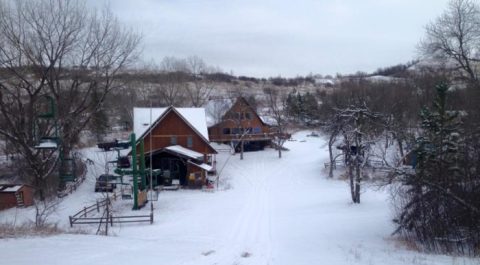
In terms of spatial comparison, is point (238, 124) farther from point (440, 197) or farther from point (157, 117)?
point (440, 197)

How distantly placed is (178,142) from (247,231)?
21703 mm

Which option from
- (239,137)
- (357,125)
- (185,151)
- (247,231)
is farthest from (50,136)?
(239,137)

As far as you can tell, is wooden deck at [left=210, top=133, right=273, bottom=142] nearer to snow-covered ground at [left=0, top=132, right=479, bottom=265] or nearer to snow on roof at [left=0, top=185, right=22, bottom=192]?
snow-covered ground at [left=0, top=132, right=479, bottom=265]

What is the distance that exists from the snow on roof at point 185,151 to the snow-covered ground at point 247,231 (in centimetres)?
342

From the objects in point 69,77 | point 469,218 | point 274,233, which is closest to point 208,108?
point 69,77

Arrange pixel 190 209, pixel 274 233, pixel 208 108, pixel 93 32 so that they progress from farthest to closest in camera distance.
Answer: pixel 208 108
pixel 93 32
pixel 190 209
pixel 274 233

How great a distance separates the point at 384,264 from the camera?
35.8 ft

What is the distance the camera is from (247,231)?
18328 mm

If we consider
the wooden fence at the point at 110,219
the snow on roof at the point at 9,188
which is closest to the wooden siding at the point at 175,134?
the snow on roof at the point at 9,188

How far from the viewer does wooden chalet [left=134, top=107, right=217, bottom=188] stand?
1384 inches

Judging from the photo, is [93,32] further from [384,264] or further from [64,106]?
[384,264]

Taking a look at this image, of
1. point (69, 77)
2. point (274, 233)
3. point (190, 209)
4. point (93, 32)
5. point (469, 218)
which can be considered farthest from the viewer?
point (69, 77)

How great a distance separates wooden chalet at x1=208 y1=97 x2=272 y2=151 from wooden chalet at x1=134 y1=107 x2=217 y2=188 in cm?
1269

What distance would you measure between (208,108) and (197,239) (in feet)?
173
